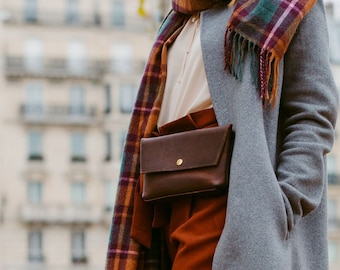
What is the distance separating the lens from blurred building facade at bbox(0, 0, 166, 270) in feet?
124

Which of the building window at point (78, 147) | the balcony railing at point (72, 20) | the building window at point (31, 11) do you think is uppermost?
the building window at point (31, 11)

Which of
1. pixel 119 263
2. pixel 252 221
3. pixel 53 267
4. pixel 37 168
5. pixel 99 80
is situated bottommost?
pixel 53 267

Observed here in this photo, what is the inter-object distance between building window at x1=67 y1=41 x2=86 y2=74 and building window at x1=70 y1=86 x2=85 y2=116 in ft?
1.97

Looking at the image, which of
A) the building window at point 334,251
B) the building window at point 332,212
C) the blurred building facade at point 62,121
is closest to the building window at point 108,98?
the blurred building facade at point 62,121

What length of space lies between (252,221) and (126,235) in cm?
33

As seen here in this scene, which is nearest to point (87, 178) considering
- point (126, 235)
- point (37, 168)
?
point (37, 168)

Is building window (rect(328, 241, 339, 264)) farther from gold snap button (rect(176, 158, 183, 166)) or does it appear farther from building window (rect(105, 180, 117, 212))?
gold snap button (rect(176, 158, 183, 166))

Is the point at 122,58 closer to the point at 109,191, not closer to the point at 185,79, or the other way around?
the point at 109,191

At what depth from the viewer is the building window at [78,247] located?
37.7 m

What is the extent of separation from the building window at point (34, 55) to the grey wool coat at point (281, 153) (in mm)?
36170

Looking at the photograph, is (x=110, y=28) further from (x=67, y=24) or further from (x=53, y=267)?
(x=53, y=267)

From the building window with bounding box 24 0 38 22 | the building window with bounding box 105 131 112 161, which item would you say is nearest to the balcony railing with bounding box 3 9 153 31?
the building window with bounding box 24 0 38 22

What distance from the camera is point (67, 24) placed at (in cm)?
3928

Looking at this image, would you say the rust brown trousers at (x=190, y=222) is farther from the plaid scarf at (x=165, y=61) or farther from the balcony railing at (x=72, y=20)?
the balcony railing at (x=72, y=20)
